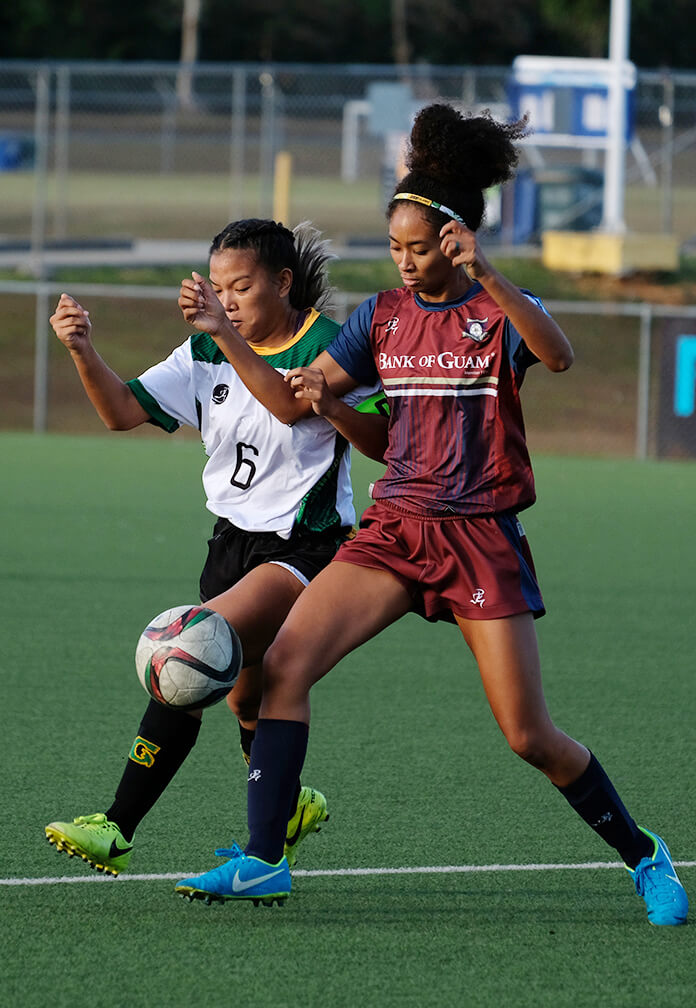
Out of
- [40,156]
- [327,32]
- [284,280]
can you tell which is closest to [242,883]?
[284,280]

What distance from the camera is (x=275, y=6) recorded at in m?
47.2

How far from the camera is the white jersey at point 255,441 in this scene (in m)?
4.74

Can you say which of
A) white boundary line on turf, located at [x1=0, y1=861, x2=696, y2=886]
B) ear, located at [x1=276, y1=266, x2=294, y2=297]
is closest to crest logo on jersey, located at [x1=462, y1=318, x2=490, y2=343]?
ear, located at [x1=276, y1=266, x2=294, y2=297]

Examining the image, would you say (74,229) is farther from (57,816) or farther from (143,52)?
(57,816)

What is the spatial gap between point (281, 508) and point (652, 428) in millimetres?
14715

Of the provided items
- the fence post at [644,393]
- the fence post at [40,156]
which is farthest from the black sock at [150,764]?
the fence post at [40,156]

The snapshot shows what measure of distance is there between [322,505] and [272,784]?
3.12 feet

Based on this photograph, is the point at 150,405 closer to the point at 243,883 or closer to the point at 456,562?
the point at 456,562

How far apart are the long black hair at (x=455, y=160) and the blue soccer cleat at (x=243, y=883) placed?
1.69 metres

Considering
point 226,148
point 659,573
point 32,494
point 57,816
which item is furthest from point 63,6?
point 57,816

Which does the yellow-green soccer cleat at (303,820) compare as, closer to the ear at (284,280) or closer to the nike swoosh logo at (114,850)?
the nike swoosh logo at (114,850)

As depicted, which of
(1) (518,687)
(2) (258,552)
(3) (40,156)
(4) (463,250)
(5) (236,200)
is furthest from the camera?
(5) (236,200)

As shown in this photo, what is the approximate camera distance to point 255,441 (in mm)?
4758

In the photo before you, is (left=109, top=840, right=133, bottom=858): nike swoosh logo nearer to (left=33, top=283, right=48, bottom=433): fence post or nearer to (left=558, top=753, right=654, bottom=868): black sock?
(left=558, top=753, right=654, bottom=868): black sock
